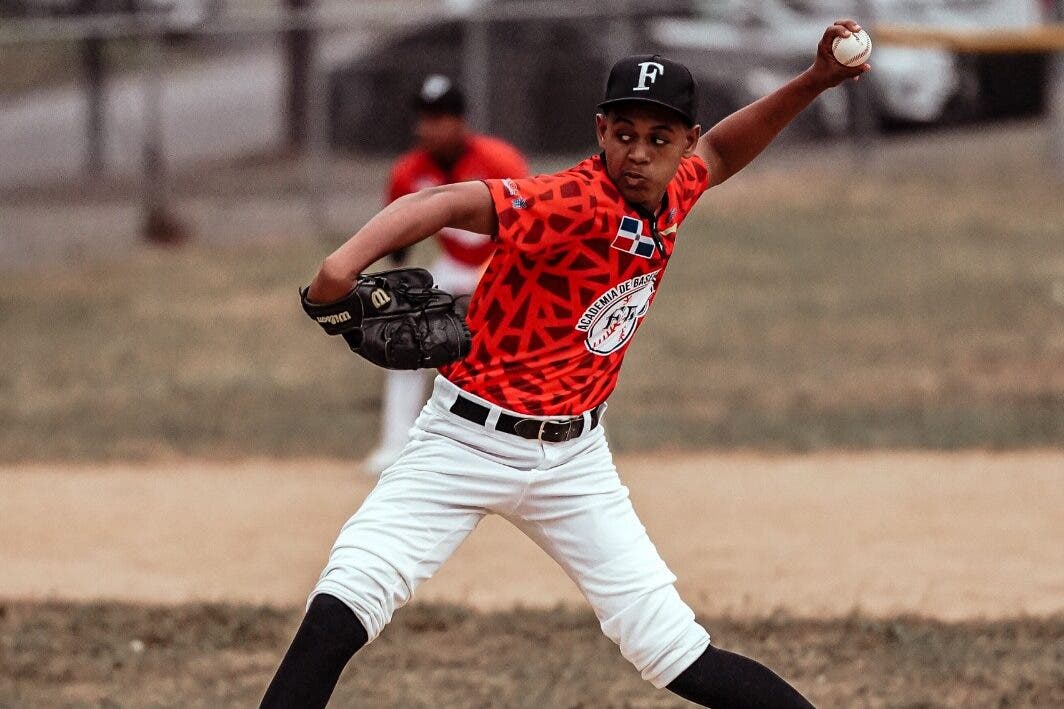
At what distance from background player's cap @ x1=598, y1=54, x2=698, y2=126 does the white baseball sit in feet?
1.88

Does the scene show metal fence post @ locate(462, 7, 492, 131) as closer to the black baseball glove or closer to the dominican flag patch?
the dominican flag patch

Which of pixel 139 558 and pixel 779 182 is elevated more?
pixel 139 558

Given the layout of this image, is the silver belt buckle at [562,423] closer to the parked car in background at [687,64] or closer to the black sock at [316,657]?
the black sock at [316,657]

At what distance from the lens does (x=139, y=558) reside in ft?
25.9

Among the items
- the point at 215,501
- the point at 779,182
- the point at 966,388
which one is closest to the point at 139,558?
the point at 215,501

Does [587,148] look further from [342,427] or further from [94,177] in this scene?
[342,427]

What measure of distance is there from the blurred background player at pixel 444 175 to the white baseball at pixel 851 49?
4476 millimetres

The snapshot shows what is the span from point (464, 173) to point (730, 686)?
5277mm

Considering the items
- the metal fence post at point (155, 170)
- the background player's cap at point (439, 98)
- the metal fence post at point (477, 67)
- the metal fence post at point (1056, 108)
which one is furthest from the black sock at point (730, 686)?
the metal fence post at point (1056, 108)

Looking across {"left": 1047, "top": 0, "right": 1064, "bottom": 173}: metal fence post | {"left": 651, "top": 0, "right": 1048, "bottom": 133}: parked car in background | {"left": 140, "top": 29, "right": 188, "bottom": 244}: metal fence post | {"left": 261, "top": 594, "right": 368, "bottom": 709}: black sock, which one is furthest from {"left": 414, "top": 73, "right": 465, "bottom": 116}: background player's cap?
{"left": 1047, "top": 0, "right": 1064, "bottom": 173}: metal fence post

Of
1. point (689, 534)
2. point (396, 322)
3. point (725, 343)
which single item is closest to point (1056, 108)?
point (725, 343)

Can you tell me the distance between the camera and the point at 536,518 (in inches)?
175

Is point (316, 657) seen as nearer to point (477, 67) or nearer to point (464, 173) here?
point (464, 173)

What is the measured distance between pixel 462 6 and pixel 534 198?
1692cm
